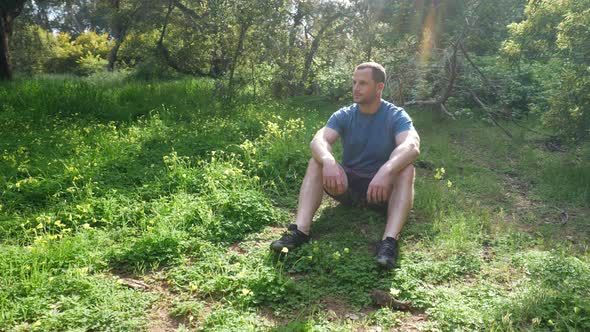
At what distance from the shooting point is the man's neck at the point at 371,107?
3841 mm

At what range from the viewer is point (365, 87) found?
3717mm

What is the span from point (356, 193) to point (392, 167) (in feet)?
2.52

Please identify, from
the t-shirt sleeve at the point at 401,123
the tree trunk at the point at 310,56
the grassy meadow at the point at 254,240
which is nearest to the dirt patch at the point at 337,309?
the grassy meadow at the point at 254,240

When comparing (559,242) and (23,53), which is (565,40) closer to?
(559,242)

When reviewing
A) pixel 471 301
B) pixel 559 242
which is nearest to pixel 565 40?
pixel 559 242

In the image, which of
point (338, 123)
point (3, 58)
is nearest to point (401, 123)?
point (338, 123)

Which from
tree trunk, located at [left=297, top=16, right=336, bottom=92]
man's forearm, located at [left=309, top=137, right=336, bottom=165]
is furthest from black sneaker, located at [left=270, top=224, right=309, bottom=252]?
tree trunk, located at [left=297, top=16, right=336, bottom=92]

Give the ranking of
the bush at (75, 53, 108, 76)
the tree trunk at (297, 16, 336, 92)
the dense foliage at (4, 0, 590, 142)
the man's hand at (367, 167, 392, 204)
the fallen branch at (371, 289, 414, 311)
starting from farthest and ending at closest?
1. the bush at (75, 53, 108, 76)
2. the tree trunk at (297, 16, 336, 92)
3. the dense foliage at (4, 0, 590, 142)
4. the man's hand at (367, 167, 392, 204)
5. the fallen branch at (371, 289, 414, 311)

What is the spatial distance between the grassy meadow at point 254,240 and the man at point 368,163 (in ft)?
0.73

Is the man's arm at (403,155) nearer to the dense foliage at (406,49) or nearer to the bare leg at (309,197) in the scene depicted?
the bare leg at (309,197)

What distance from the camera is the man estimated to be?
333cm

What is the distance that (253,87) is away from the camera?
10.0 metres

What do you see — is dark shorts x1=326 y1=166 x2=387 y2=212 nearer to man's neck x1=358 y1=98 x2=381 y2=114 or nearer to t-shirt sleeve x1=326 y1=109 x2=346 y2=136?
t-shirt sleeve x1=326 y1=109 x2=346 y2=136

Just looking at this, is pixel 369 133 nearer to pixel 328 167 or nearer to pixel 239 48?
pixel 328 167
